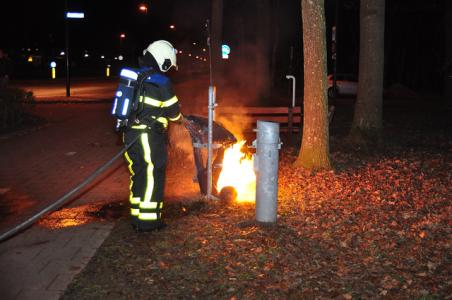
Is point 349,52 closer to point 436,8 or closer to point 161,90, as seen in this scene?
point 436,8

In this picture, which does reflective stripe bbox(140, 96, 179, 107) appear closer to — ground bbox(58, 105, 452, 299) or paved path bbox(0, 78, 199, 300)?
ground bbox(58, 105, 452, 299)

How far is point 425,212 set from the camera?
6.90 meters

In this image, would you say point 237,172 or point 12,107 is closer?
point 237,172

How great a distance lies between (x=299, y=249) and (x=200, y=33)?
36.5 metres

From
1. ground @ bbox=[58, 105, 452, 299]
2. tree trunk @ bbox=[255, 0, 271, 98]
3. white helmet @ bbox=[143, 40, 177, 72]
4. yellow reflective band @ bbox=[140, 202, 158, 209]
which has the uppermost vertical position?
tree trunk @ bbox=[255, 0, 271, 98]

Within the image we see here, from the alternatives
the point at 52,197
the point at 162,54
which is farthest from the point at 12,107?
the point at 162,54

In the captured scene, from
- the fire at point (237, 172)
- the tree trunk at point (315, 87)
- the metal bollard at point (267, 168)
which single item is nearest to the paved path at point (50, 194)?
the fire at point (237, 172)

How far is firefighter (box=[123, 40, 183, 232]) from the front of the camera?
6.12m

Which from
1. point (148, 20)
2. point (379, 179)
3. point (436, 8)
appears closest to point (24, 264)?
point (379, 179)

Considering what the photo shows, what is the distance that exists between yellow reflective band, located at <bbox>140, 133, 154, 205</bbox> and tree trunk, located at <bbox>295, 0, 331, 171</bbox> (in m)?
3.86

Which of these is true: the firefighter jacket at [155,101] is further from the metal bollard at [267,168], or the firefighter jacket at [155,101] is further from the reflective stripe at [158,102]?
the metal bollard at [267,168]

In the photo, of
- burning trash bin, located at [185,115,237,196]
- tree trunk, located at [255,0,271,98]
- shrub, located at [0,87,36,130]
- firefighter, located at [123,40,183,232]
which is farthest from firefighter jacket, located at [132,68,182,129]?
tree trunk, located at [255,0,271,98]

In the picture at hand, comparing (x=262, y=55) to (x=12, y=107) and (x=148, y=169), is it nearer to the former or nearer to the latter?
(x=12, y=107)

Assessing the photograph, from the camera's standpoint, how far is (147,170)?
619 centimetres
